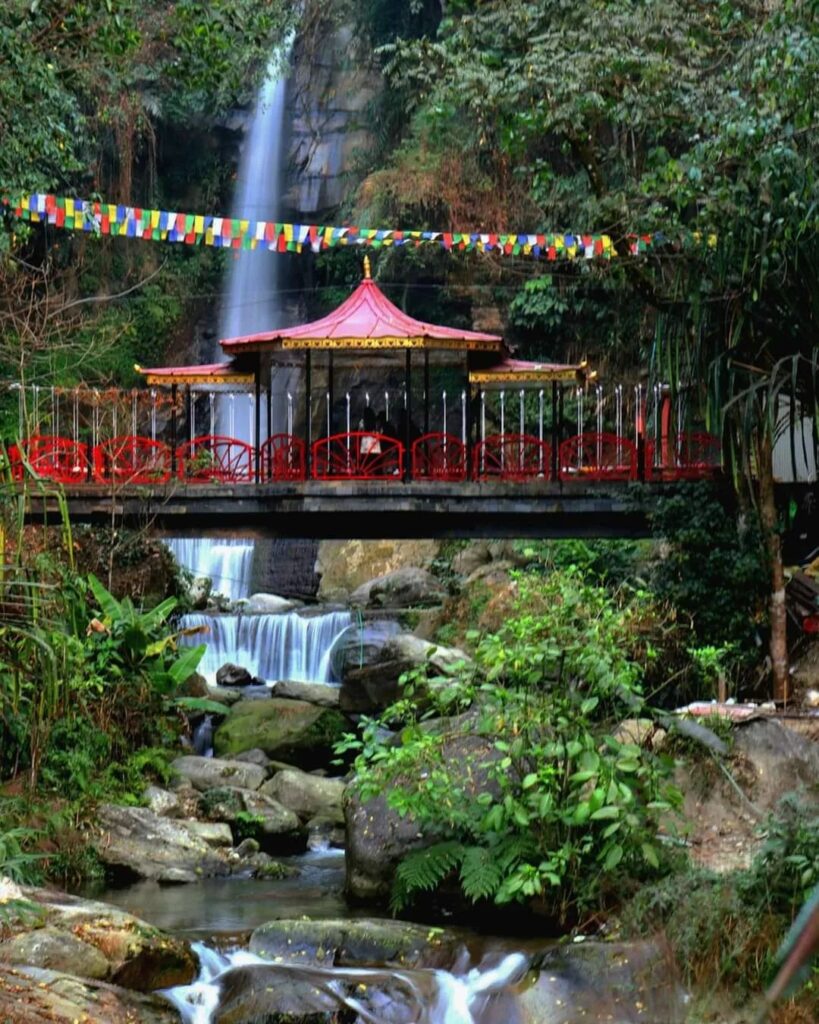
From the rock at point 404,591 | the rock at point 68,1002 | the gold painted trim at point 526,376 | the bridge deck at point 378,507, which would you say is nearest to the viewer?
the rock at point 68,1002

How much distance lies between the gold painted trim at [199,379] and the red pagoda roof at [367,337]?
3.52 ft

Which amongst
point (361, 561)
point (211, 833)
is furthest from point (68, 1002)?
point (361, 561)

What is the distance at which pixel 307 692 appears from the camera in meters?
16.7

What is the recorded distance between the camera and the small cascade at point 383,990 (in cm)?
717

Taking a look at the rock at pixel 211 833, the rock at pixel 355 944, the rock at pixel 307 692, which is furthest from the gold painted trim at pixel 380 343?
the rock at pixel 355 944

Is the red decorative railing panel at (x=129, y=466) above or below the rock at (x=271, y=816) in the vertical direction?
above

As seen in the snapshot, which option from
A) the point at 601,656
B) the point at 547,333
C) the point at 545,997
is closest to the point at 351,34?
the point at 547,333

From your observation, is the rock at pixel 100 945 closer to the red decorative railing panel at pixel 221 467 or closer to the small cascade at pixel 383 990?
the small cascade at pixel 383 990

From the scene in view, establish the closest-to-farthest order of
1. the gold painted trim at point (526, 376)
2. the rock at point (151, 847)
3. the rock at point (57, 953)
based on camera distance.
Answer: the rock at point (57, 953), the rock at point (151, 847), the gold painted trim at point (526, 376)

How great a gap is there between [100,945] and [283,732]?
753cm

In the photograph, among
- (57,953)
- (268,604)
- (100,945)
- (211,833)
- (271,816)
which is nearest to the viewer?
(57,953)

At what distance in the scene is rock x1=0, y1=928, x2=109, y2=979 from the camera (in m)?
6.84

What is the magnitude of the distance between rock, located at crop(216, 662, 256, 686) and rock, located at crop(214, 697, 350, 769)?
2.80 metres

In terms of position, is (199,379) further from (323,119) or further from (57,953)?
(323,119)
